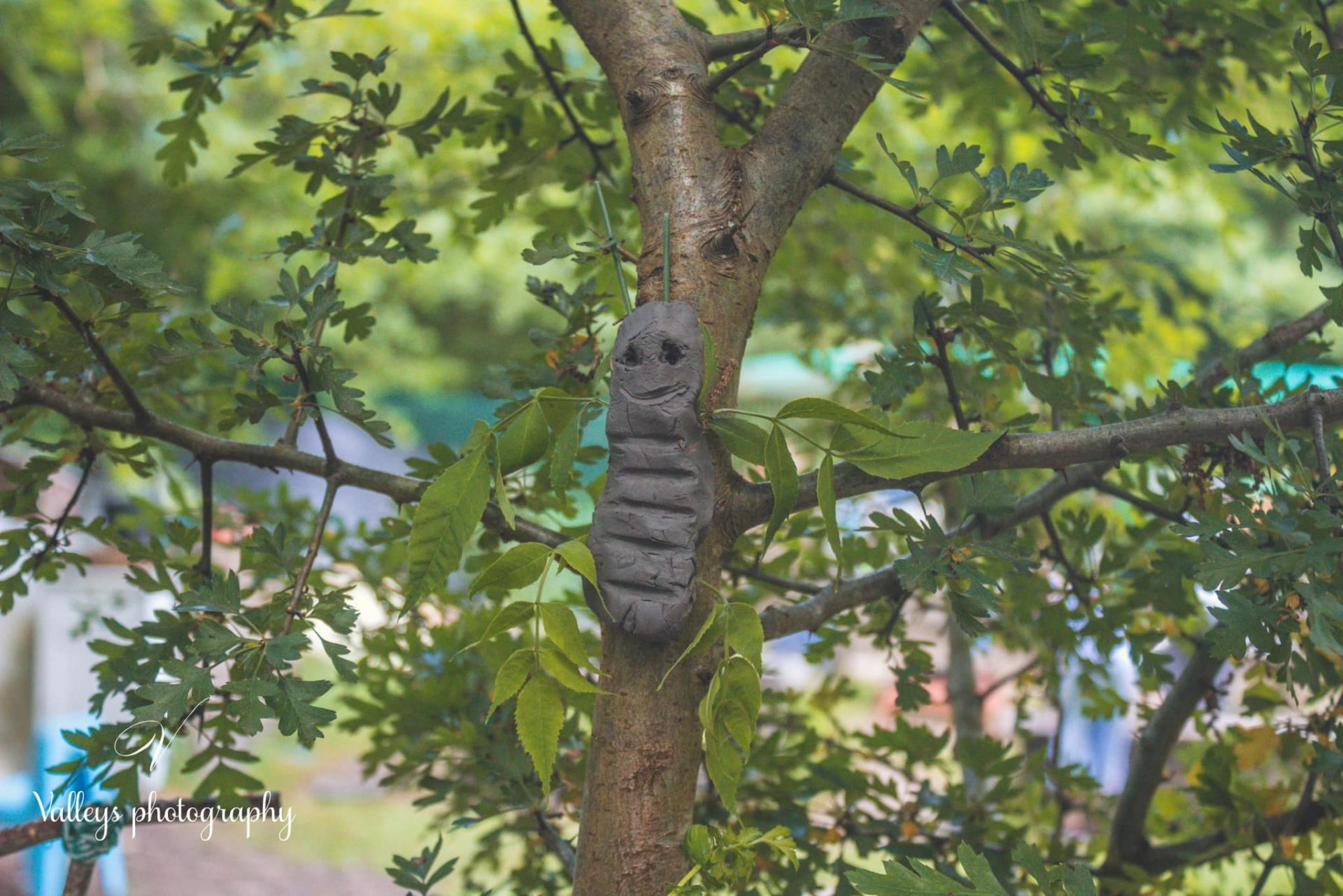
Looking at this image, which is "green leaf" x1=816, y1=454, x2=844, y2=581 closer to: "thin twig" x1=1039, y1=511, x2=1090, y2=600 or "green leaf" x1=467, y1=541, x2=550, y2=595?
"green leaf" x1=467, y1=541, x2=550, y2=595

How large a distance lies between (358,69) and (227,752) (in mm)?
588

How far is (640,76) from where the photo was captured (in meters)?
0.82

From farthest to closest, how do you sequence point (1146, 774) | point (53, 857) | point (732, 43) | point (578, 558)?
point (53, 857)
point (1146, 774)
point (732, 43)
point (578, 558)

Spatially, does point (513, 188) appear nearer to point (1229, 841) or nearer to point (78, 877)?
point (78, 877)

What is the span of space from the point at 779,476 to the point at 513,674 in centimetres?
21

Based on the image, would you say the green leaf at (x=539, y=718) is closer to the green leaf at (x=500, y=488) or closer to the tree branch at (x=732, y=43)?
the green leaf at (x=500, y=488)

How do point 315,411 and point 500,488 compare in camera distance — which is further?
point 315,411

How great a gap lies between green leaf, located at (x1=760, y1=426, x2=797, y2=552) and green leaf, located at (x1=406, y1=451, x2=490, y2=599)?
18 centimetres

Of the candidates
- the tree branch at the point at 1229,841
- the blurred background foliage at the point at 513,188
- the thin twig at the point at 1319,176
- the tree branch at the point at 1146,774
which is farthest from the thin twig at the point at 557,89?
the tree branch at the point at 1229,841

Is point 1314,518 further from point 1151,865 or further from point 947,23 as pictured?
point 947,23

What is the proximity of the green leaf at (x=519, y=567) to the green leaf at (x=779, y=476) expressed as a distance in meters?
0.14

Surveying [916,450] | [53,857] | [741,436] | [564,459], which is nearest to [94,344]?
[564,459]

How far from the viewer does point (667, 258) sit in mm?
731

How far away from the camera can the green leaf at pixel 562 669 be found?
0.65 meters
